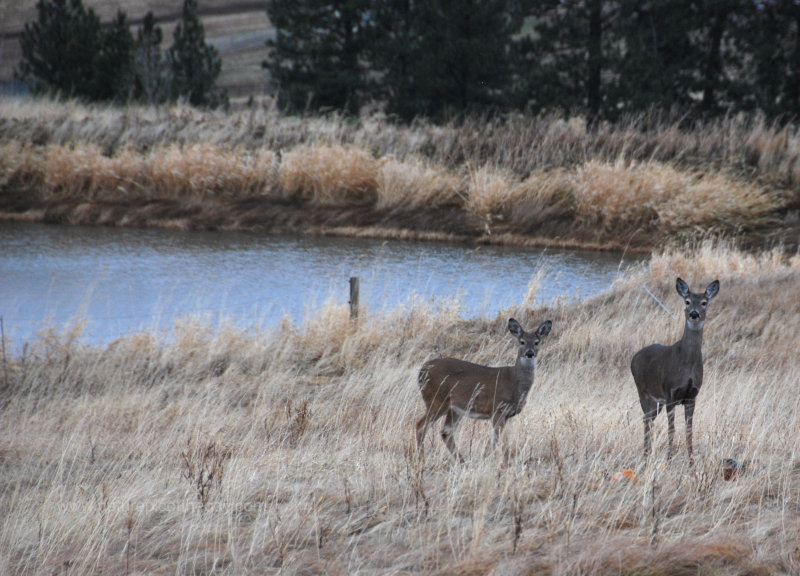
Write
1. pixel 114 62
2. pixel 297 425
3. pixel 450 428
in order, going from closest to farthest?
pixel 450 428 → pixel 297 425 → pixel 114 62

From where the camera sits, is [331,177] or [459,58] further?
[459,58]

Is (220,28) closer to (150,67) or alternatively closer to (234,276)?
(150,67)

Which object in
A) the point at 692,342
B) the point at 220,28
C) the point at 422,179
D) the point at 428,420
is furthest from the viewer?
the point at 220,28

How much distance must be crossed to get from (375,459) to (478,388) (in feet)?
2.67

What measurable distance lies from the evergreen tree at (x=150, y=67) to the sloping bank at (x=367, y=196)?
12.1 meters

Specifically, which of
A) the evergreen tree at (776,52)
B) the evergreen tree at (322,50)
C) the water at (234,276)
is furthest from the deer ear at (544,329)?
the evergreen tree at (322,50)

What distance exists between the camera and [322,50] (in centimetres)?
3072

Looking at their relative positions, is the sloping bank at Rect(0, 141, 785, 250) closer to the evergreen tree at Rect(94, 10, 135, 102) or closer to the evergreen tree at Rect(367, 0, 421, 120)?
the evergreen tree at Rect(367, 0, 421, 120)

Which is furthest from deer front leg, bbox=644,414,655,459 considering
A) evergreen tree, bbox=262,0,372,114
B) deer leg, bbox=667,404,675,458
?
evergreen tree, bbox=262,0,372,114

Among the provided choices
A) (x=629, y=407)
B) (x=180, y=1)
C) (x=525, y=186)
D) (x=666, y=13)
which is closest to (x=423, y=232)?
(x=525, y=186)

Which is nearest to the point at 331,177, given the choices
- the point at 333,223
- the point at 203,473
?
the point at 333,223

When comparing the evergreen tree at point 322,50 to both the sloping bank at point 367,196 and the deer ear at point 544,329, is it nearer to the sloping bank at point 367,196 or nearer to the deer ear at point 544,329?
the sloping bank at point 367,196

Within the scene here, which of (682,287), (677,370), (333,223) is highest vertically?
(682,287)

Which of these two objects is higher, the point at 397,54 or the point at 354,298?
the point at 397,54
